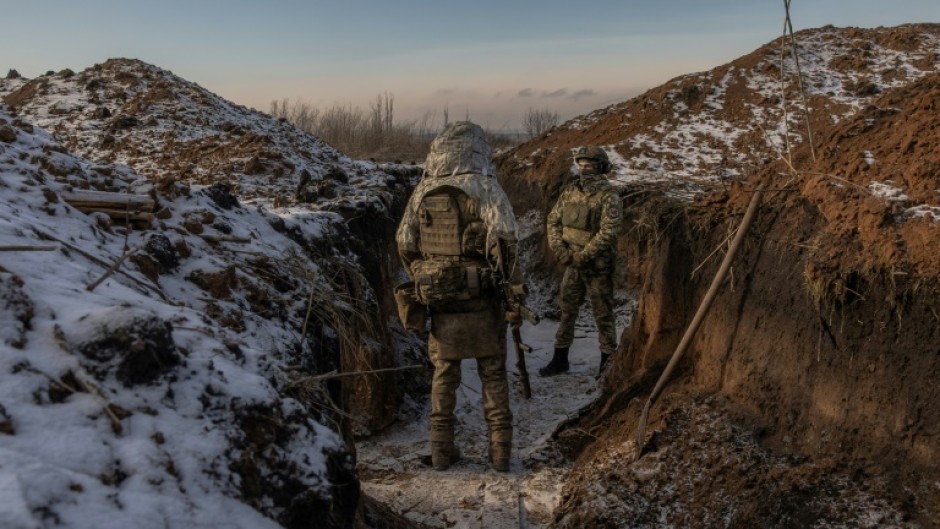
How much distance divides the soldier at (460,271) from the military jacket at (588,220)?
1869mm

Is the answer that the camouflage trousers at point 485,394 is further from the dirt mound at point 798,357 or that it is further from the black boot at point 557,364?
the black boot at point 557,364

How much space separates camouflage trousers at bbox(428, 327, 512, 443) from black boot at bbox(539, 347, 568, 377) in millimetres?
2185

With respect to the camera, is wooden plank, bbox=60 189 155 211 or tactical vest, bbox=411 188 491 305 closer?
wooden plank, bbox=60 189 155 211

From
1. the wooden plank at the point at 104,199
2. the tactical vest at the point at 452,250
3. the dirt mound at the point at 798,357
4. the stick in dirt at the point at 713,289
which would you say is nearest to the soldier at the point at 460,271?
the tactical vest at the point at 452,250

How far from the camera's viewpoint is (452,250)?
17.0 feet

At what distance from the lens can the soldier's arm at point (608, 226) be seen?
266 inches

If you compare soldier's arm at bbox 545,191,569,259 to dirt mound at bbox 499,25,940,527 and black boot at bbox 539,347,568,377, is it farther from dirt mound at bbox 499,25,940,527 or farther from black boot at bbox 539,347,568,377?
dirt mound at bbox 499,25,940,527

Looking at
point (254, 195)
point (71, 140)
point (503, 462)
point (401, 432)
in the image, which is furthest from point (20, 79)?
point (503, 462)

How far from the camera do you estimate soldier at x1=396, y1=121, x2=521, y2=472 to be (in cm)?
509

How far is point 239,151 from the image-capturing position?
10281 millimetres

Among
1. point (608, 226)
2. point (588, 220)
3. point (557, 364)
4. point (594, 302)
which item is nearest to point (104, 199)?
point (608, 226)

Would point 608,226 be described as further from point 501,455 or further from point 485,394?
point 501,455

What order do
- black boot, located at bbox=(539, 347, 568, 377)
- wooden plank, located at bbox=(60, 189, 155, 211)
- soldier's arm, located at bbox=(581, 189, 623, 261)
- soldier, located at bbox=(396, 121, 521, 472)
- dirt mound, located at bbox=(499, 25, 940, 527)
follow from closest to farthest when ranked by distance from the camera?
dirt mound, located at bbox=(499, 25, 940, 527) → wooden plank, located at bbox=(60, 189, 155, 211) → soldier, located at bbox=(396, 121, 521, 472) → soldier's arm, located at bbox=(581, 189, 623, 261) → black boot, located at bbox=(539, 347, 568, 377)

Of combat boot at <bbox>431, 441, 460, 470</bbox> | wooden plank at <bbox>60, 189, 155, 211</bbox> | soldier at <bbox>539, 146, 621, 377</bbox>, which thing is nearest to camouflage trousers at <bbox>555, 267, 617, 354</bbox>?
soldier at <bbox>539, 146, 621, 377</bbox>
